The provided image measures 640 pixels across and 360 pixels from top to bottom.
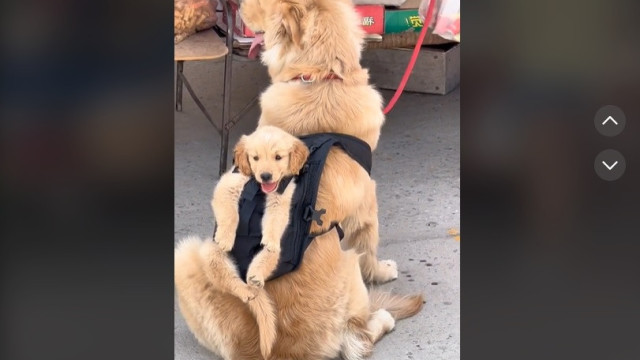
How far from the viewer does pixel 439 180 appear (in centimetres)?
509

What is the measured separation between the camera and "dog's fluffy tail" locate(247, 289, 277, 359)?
3.20 m

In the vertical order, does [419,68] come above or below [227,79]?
below

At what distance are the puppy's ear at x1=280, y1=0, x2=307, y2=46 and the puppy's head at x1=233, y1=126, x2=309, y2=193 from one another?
34 centimetres

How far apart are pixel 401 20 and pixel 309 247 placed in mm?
1985

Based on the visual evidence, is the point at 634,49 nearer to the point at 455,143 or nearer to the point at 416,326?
the point at 416,326

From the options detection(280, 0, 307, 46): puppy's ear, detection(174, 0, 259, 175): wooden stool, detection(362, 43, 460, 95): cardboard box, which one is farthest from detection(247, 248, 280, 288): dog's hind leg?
detection(362, 43, 460, 95): cardboard box

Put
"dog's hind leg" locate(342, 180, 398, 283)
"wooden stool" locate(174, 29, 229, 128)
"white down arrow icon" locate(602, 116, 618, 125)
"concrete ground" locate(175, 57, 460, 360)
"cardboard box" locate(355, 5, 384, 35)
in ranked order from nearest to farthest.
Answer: "white down arrow icon" locate(602, 116, 618, 125) < "dog's hind leg" locate(342, 180, 398, 283) < "concrete ground" locate(175, 57, 460, 360) < "wooden stool" locate(174, 29, 229, 128) < "cardboard box" locate(355, 5, 384, 35)

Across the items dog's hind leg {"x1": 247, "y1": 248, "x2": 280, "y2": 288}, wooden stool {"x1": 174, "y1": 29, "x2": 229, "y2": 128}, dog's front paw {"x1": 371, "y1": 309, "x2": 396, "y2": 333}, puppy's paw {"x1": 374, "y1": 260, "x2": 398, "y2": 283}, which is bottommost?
puppy's paw {"x1": 374, "y1": 260, "x2": 398, "y2": 283}

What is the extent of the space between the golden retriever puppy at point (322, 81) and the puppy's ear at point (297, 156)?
110 mm

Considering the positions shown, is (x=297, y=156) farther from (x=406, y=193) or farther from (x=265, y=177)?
Result: (x=406, y=193)

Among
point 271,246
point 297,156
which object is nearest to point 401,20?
point 297,156

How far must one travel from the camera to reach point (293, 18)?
3215 millimetres

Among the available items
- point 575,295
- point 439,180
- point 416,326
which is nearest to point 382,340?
point 416,326

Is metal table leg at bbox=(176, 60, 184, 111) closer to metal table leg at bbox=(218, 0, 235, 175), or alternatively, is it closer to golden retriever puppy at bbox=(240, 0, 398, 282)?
metal table leg at bbox=(218, 0, 235, 175)
